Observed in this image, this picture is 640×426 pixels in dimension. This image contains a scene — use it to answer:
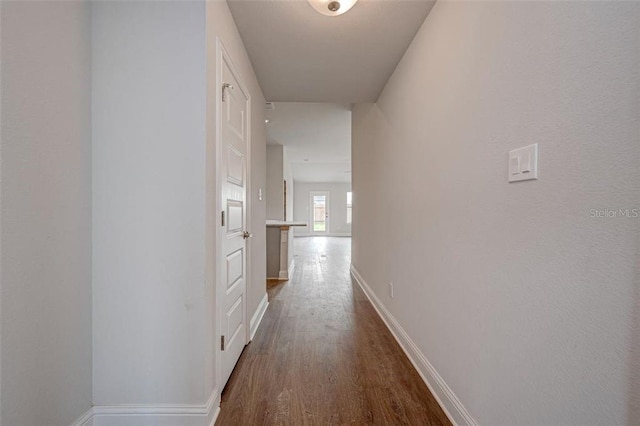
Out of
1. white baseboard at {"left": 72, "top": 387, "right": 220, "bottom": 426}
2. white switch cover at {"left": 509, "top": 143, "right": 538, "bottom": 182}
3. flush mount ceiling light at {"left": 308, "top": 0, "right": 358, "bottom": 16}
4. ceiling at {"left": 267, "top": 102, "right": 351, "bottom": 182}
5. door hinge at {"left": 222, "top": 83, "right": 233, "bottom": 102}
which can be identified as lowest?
white baseboard at {"left": 72, "top": 387, "right": 220, "bottom": 426}

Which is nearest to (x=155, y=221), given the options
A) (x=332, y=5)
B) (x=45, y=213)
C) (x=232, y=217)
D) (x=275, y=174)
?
(x=45, y=213)

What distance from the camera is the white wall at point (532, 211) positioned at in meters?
0.73

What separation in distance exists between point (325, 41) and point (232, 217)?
4.60 feet

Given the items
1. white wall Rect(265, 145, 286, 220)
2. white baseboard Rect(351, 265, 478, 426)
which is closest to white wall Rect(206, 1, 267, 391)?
white baseboard Rect(351, 265, 478, 426)

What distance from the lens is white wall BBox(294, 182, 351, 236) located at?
12992 mm

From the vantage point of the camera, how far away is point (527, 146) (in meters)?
1.00

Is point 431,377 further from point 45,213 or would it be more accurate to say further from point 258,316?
point 45,213

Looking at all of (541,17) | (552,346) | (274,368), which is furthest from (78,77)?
(552,346)

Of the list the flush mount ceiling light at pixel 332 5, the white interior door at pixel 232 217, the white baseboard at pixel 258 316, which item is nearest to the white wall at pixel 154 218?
the white interior door at pixel 232 217

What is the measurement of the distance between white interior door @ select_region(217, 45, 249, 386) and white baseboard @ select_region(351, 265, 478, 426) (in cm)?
122

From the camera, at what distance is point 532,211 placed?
38.8 inches

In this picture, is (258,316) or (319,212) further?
(319,212)

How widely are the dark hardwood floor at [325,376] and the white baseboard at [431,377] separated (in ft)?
0.13

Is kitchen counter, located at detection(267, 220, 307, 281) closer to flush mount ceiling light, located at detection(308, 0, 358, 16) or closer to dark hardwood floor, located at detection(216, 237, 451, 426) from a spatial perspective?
dark hardwood floor, located at detection(216, 237, 451, 426)
